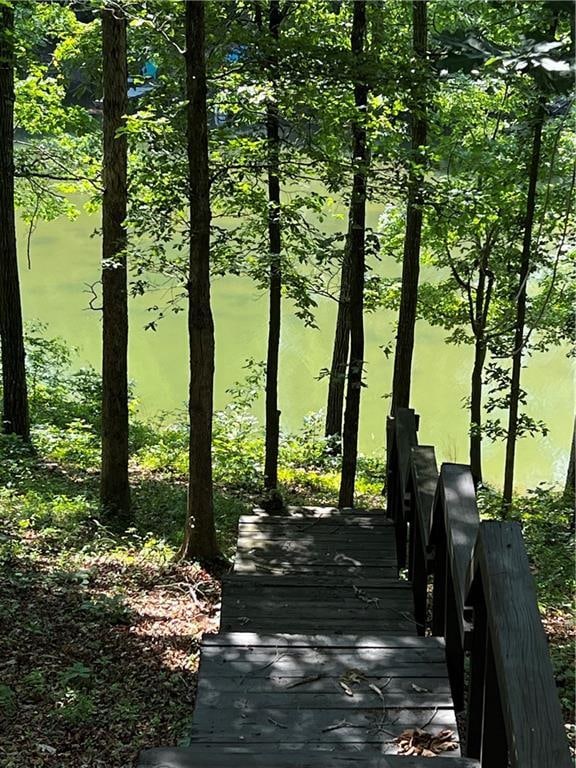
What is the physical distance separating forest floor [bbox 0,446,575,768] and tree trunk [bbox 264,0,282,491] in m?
1.16

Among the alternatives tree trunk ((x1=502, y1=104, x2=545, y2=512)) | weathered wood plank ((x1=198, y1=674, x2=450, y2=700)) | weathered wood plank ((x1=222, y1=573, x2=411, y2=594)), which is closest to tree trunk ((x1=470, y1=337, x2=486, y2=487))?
tree trunk ((x1=502, y1=104, x2=545, y2=512))

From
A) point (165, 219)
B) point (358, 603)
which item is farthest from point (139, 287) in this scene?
point (358, 603)

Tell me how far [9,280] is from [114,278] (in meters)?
2.65

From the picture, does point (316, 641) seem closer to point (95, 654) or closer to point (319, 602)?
point (319, 602)

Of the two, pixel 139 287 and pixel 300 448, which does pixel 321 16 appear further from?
pixel 300 448

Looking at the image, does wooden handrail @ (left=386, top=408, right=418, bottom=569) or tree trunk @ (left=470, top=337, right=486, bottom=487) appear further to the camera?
tree trunk @ (left=470, top=337, right=486, bottom=487)

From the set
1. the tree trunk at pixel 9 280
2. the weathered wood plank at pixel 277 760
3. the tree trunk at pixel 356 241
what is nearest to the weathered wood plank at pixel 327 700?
the weathered wood plank at pixel 277 760

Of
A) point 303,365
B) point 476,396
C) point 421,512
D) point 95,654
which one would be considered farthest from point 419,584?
point 303,365

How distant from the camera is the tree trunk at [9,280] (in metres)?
8.94

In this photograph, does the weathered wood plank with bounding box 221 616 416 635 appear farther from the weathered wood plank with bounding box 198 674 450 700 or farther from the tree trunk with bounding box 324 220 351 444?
the tree trunk with bounding box 324 220 351 444

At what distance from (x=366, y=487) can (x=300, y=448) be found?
208cm

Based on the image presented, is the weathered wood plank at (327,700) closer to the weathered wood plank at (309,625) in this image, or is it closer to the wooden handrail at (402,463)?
the weathered wood plank at (309,625)

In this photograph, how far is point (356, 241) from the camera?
728 cm

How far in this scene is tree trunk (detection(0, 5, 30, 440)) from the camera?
29.3 ft
